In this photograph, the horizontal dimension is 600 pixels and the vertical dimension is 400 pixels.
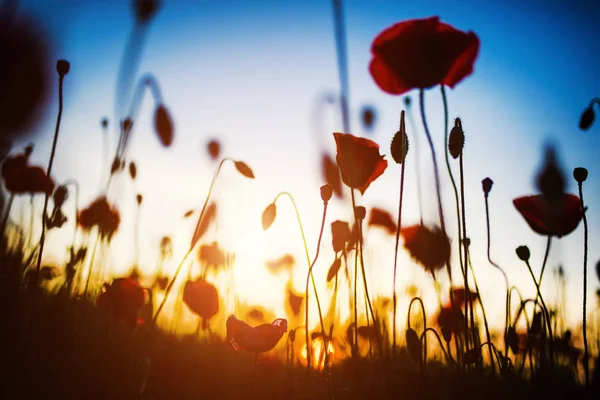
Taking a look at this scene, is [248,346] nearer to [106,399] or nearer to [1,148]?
[106,399]

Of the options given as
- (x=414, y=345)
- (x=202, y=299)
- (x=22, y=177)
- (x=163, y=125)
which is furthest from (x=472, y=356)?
(x=22, y=177)

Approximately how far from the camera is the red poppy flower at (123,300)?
68.6 inches


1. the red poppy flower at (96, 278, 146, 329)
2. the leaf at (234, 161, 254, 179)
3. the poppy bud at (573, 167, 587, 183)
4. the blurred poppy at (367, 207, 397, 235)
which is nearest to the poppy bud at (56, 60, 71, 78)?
the leaf at (234, 161, 254, 179)

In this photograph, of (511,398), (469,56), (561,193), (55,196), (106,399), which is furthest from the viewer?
(55,196)

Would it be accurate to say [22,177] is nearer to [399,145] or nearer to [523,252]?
[399,145]

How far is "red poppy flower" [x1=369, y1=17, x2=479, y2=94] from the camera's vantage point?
1.57 m

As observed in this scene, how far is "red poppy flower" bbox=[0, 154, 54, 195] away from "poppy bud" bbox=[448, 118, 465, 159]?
A: 2.40m

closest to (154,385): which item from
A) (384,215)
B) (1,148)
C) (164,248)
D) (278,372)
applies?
(278,372)

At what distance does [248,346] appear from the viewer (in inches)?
60.0

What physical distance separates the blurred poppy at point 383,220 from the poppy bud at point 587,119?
6.19 feet

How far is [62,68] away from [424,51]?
4.61 ft

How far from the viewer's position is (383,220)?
3.55 metres

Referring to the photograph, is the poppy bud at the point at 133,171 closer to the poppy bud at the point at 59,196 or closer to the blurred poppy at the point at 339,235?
the poppy bud at the point at 59,196

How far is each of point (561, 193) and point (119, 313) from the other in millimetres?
1996
